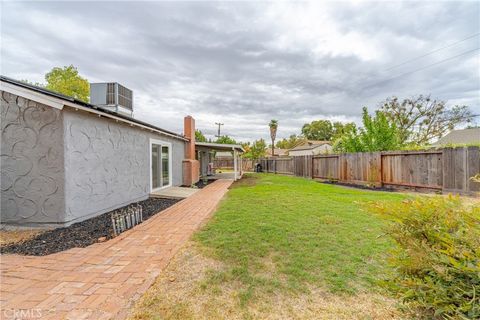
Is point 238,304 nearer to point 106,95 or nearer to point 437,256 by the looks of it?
point 437,256

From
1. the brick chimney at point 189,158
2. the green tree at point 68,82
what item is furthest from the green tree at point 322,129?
the brick chimney at point 189,158

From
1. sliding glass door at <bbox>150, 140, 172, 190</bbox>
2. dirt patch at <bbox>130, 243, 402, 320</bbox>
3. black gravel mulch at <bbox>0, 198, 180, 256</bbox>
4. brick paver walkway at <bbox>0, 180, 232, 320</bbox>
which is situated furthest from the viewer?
sliding glass door at <bbox>150, 140, 172, 190</bbox>

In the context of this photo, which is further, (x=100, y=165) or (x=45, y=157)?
(x=100, y=165)

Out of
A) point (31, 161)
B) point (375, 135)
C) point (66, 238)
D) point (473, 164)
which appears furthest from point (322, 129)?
point (66, 238)

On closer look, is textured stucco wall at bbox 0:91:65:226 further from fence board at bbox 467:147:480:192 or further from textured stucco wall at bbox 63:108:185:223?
fence board at bbox 467:147:480:192

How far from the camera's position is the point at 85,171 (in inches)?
235

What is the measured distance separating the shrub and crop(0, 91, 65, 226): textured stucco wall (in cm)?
644

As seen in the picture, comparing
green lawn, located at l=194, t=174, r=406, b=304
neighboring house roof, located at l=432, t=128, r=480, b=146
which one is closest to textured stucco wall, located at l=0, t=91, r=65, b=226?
green lawn, located at l=194, t=174, r=406, b=304

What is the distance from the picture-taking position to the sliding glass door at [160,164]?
1022cm

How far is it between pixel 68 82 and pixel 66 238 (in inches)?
1034

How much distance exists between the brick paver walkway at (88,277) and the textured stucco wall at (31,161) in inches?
67.6

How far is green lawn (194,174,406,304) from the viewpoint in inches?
117

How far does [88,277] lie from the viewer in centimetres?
320

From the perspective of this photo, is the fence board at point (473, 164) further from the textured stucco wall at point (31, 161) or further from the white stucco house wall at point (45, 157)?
the textured stucco wall at point (31, 161)
